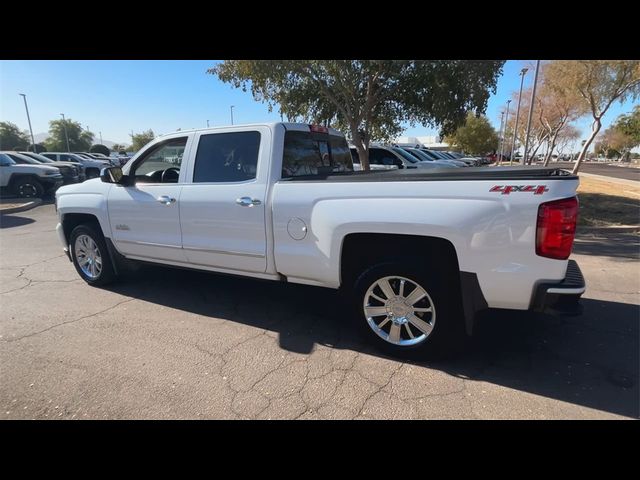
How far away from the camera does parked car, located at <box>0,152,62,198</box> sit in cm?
1402

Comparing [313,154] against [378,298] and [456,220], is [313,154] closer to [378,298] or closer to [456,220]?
[378,298]

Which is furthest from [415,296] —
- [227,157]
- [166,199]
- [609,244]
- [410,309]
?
[609,244]

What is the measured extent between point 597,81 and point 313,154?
1225 cm

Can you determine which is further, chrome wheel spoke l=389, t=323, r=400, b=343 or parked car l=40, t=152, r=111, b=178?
parked car l=40, t=152, r=111, b=178

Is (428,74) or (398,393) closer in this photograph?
(398,393)

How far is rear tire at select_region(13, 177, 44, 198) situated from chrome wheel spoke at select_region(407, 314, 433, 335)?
1652 cm

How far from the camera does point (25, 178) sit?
1428 centimetres

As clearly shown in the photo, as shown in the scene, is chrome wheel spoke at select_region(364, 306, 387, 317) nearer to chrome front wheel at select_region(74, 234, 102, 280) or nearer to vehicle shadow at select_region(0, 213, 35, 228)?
chrome front wheel at select_region(74, 234, 102, 280)

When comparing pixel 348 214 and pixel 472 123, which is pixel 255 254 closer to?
pixel 348 214

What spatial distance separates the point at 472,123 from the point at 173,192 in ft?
180

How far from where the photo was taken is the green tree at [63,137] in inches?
2606

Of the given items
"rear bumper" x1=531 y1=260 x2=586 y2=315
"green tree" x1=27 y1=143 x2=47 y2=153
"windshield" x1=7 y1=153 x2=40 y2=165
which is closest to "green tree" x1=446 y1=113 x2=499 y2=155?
"windshield" x1=7 y1=153 x2=40 y2=165
